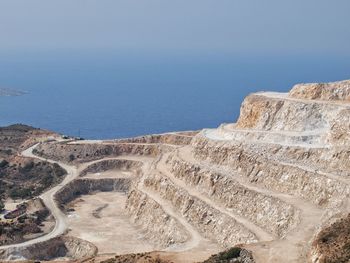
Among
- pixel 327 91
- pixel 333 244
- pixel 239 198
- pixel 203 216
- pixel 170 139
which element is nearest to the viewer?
pixel 333 244

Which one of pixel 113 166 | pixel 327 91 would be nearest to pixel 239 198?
pixel 327 91

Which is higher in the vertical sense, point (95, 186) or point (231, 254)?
point (231, 254)

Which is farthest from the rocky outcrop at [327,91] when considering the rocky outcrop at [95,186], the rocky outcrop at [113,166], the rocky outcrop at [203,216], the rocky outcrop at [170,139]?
the rocky outcrop at [113,166]

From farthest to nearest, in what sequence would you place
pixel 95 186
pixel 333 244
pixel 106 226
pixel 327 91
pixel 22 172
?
1. pixel 22 172
2. pixel 95 186
3. pixel 327 91
4. pixel 106 226
5. pixel 333 244

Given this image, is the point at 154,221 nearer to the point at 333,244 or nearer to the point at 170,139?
the point at 333,244

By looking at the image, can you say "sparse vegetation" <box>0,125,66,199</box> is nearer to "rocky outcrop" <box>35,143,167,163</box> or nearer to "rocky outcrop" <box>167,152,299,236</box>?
"rocky outcrop" <box>35,143,167,163</box>

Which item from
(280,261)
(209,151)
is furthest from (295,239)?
(209,151)

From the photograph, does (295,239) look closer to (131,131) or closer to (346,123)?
(346,123)

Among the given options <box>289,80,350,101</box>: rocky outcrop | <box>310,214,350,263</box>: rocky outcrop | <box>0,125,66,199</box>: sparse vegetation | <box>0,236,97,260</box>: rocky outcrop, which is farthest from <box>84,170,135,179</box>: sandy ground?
<box>310,214,350,263</box>: rocky outcrop
